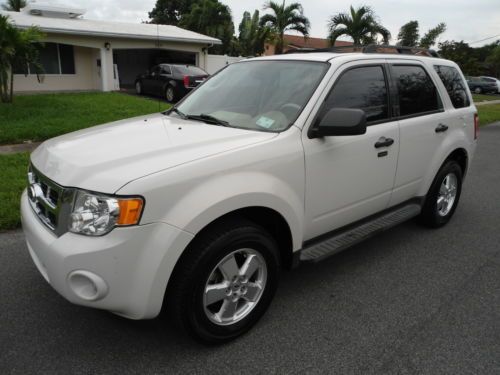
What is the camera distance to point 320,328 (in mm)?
2906

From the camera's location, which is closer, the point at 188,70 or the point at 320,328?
the point at 320,328

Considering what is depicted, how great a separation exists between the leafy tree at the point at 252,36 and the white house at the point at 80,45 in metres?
7.23

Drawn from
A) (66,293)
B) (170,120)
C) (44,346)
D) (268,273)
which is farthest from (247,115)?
(44,346)

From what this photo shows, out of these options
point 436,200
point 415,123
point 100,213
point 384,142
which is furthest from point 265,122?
point 436,200

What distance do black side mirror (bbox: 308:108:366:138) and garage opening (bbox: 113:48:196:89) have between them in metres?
23.5

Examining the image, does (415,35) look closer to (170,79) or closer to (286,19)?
(286,19)

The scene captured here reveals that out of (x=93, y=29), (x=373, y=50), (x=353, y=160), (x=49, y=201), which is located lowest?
(x=49, y=201)

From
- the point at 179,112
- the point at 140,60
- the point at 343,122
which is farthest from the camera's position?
the point at 140,60

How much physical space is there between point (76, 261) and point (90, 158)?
0.64 metres

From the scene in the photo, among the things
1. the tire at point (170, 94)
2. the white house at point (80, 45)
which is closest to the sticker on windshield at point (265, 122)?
the tire at point (170, 94)

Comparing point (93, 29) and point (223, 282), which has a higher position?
point (93, 29)

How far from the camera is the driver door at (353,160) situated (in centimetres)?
305

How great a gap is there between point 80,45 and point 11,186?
615 inches

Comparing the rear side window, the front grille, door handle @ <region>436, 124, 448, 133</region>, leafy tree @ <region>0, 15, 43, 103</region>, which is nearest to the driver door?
door handle @ <region>436, 124, 448, 133</region>
